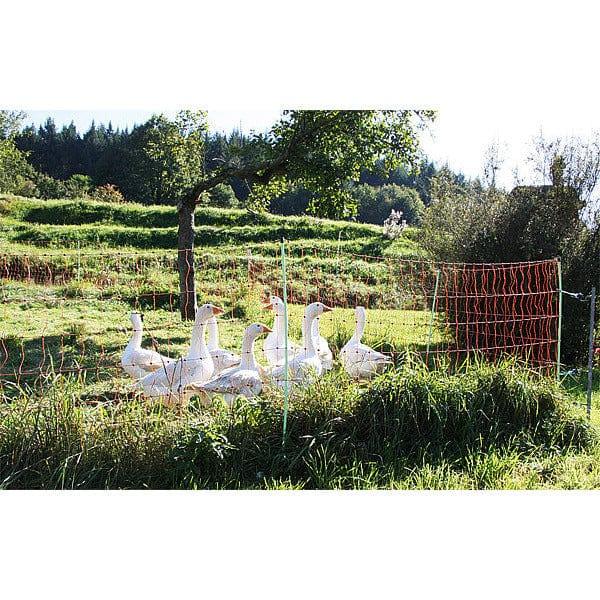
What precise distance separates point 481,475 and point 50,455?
2448 mm

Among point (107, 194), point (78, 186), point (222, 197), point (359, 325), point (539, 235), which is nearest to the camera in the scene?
point (359, 325)

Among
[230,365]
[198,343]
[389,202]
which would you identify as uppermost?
[389,202]

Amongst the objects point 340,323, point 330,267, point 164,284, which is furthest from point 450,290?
point 164,284

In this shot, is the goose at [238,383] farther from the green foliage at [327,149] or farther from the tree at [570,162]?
the tree at [570,162]

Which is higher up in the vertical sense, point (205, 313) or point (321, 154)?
point (321, 154)

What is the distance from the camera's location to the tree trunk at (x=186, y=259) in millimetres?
8141

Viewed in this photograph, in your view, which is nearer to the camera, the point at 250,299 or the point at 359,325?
the point at 359,325

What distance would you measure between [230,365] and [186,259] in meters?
2.83

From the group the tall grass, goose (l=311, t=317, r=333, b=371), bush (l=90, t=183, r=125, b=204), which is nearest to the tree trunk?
bush (l=90, t=183, r=125, b=204)

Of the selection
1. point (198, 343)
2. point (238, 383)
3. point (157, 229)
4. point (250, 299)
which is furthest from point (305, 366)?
point (157, 229)

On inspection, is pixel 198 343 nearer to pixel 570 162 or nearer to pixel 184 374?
pixel 184 374

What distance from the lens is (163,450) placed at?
13.3ft

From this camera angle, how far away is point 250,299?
8.76 metres

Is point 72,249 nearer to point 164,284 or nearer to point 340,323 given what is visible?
point 164,284
